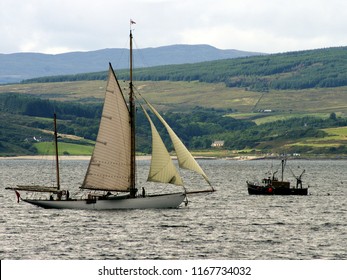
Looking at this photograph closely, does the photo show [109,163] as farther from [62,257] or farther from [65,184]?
[65,184]

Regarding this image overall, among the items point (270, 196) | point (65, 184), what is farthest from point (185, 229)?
point (65, 184)

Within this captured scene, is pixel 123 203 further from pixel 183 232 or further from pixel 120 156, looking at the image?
pixel 183 232

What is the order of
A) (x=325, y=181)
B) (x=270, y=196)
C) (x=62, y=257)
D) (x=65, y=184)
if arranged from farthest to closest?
1. (x=325, y=181)
2. (x=65, y=184)
3. (x=270, y=196)
4. (x=62, y=257)

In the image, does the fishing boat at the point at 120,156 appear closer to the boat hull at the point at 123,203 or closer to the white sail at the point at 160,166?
the white sail at the point at 160,166

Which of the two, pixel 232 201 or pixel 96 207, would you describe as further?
pixel 232 201

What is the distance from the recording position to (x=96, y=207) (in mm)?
104875

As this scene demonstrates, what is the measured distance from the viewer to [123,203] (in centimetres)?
10312

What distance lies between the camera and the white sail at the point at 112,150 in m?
101

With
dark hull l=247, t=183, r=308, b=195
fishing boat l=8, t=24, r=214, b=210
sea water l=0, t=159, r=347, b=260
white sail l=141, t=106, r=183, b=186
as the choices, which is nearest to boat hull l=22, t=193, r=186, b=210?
fishing boat l=8, t=24, r=214, b=210

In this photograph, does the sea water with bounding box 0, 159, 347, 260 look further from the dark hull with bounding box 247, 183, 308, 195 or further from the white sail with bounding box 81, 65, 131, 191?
the dark hull with bounding box 247, 183, 308, 195

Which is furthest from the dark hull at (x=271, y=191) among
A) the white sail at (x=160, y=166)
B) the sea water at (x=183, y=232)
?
the white sail at (x=160, y=166)

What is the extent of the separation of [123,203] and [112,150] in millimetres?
5871

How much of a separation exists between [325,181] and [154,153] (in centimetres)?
10148

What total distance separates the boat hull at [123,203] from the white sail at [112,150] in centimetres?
185
